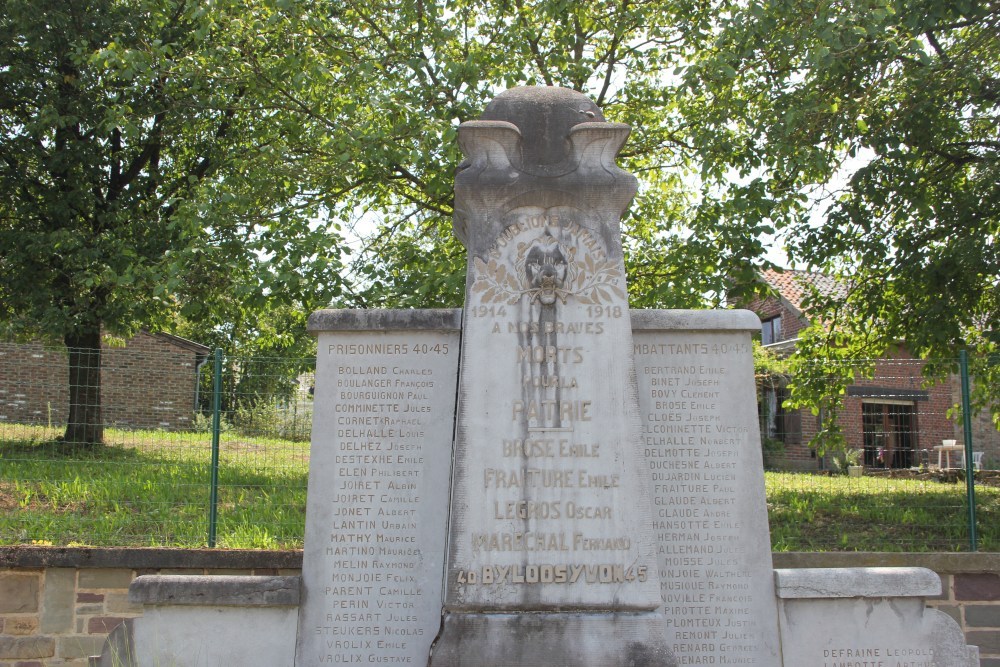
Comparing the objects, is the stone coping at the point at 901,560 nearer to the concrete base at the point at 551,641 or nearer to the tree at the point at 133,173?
the concrete base at the point at 551,641

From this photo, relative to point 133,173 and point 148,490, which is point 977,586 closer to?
point 148,490

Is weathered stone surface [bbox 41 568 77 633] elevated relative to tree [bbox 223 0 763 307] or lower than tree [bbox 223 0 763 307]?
lower

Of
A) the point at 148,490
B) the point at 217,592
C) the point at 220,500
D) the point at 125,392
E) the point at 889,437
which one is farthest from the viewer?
the point at 148,490

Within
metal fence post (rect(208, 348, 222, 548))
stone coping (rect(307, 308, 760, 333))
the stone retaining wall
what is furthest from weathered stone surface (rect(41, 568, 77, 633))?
stone coping (rect(307, 308, 760, 333))

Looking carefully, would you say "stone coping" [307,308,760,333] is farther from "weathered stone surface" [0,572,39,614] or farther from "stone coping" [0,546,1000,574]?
"weathered stone surface" [0,572,39,614]

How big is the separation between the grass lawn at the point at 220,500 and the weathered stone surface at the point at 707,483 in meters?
2.73

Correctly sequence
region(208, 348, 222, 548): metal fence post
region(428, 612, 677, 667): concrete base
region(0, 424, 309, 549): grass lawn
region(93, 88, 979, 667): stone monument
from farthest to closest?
region(0, 424, 309, 549): grass lawn < region(208, 348, 222, 548): metal fence post < region(93, 88, 979, 667): stone monument < region(428, 612, 677, 667): concrete base

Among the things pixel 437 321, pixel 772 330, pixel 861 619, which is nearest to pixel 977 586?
pixel 861 619

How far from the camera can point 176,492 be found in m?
7.79

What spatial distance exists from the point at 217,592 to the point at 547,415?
2.15m

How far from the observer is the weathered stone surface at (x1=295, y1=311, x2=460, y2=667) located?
5.02m

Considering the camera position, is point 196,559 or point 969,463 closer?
point 196,559

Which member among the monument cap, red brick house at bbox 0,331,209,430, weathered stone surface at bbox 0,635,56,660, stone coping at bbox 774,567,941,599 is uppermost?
the monument cap

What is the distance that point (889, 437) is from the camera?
7.91 m
